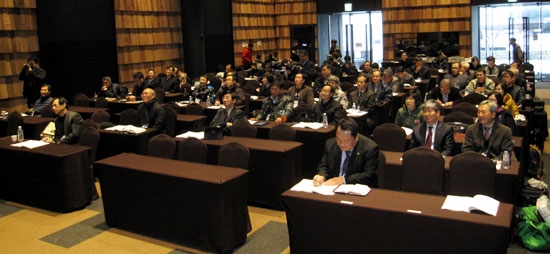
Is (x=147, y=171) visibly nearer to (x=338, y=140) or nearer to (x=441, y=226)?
(x=338, y=140)

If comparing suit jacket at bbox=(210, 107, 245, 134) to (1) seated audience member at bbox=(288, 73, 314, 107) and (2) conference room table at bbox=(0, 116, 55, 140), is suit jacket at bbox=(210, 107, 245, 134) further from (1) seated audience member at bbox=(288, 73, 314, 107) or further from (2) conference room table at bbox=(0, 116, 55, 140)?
(2) conference room table at bbox=(0, 116, 55, 140)

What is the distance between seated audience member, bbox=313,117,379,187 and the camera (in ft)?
17.4

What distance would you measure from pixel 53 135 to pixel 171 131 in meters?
1.97

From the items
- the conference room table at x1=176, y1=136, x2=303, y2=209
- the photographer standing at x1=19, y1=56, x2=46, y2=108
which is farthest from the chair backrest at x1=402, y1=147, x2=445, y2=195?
the photographer standing at x1=19, y1=56, x2=46, y2=108

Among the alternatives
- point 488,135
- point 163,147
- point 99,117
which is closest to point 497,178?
point 488,135

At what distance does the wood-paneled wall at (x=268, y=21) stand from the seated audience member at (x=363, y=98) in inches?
431

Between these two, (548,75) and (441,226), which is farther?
(548,75)

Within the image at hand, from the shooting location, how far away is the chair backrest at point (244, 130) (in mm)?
7699

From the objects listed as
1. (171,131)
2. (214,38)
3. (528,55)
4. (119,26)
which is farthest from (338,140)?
(528,55)

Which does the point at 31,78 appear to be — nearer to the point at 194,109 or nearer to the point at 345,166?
the point at 194,109

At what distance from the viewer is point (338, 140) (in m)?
5.36

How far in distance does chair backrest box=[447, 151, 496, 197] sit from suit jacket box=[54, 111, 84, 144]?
17.3ft

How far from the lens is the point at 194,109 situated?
10.3m

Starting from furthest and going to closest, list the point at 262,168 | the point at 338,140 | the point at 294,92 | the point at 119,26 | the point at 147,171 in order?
the point at 119,26 → the point at 294,92 → the point at 262,168 → the point at 147,171 → the point at 338,140
